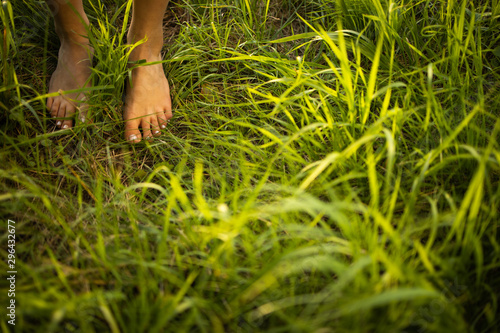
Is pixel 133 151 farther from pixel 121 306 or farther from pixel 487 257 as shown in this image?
pixel 487 257

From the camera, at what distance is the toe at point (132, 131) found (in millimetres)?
1342

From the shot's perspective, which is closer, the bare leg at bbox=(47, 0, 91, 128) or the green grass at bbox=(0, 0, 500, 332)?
the green grass at bbox=(0, 0, 500, 332)

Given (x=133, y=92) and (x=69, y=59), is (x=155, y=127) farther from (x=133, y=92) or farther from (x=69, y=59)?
(x=69, y=59)

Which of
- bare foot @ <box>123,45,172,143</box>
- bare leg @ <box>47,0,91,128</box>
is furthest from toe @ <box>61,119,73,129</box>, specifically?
bare foot @ <box>123,45,172,143</box>

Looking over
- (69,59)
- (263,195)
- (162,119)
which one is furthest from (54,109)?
(263,195)

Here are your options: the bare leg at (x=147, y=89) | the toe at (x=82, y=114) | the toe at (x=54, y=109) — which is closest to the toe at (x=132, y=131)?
the bare leg at (x=147, y=89)

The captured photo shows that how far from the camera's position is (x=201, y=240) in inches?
35.2

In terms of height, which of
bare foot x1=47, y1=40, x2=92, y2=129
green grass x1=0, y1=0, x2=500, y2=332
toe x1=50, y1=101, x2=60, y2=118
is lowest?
green grass x1=0, y1=0, x2=500, y2=332

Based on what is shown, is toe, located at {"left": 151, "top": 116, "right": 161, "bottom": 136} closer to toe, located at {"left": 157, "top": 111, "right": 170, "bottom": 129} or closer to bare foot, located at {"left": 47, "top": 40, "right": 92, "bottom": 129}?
toe, located at {"left": 157, "top": 111, "right": 170, "bottom": 129}

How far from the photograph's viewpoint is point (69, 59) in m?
1.41

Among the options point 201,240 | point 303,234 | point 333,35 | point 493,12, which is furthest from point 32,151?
point 493,12

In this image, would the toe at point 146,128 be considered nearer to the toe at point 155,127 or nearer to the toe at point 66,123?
the toe at point 155,127

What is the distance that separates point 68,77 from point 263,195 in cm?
104

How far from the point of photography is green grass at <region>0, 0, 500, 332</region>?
738mm
